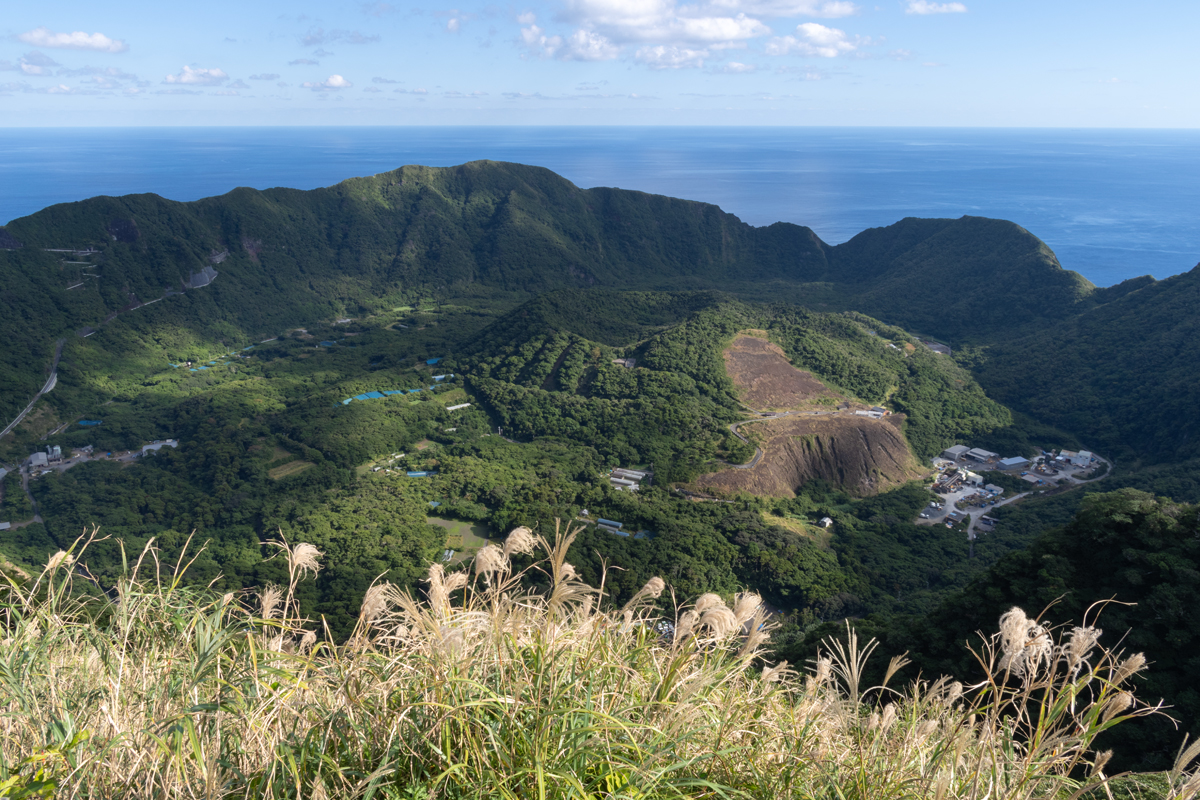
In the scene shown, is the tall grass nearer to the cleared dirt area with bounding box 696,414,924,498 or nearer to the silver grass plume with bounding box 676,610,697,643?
the silver grass plume with bounding box 676,610,697,643

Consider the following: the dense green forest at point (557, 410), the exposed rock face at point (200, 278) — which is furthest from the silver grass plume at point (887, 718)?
the exposed rock face at point (200, 278)

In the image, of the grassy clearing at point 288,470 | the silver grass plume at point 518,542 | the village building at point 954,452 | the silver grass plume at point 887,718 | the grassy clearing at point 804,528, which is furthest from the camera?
the village building at point 954,452

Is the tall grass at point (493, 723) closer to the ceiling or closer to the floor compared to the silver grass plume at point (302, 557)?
closer to the floor

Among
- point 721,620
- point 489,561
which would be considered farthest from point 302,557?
point 721,620

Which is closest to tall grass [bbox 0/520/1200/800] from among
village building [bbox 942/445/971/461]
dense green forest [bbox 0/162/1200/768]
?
dense green forest [bbox 0/162/1200/768]

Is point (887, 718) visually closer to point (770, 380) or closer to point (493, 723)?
point (493, 723)

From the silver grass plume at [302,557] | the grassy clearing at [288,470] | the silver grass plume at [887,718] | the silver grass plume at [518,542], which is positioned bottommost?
the grassy clearing at [288,470]

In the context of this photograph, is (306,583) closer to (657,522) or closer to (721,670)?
(657,522)

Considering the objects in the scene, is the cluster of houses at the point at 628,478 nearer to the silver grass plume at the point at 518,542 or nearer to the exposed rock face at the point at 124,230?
the silver grass plume at the point at 518,542
